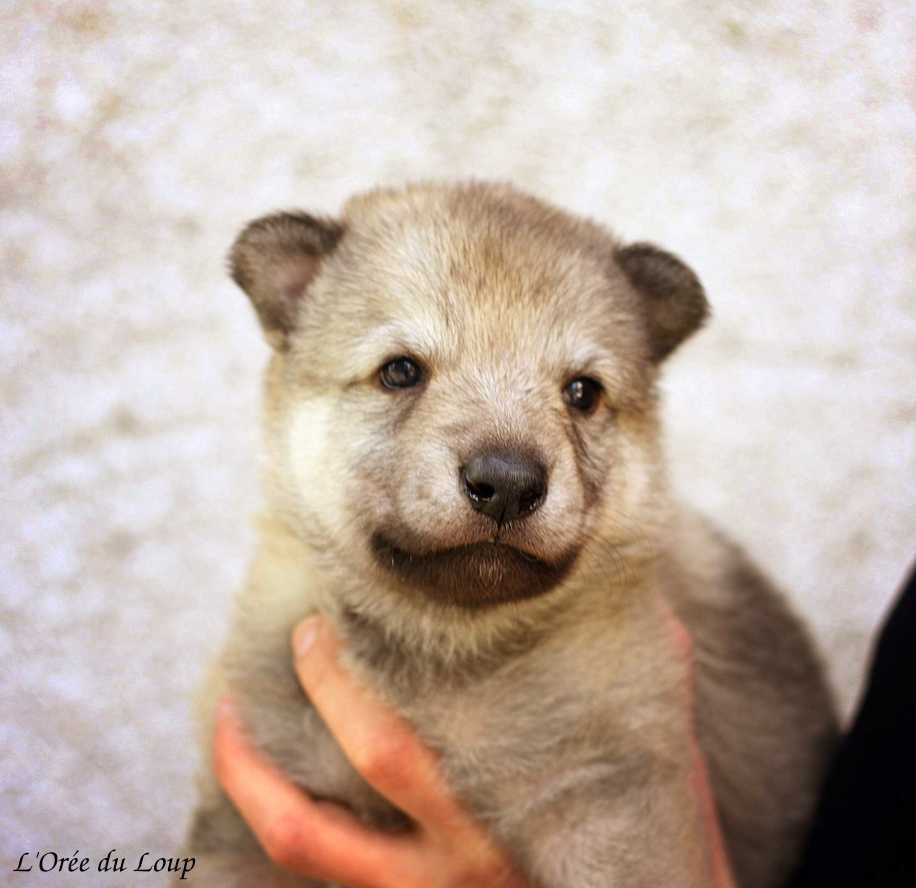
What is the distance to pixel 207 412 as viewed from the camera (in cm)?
236

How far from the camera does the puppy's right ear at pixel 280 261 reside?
1785 millimetres

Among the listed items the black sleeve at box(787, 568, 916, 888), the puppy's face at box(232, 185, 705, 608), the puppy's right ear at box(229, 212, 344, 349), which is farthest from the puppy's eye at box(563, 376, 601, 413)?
the black sleeve at box(787, 568, 916, 888)

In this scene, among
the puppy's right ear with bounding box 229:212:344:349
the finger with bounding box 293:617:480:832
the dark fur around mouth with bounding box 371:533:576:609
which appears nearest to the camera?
the dark fur around mouth with bounding box 371:533:576:609

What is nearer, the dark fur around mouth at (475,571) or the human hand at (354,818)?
the dark fur around mouth at (475,571)

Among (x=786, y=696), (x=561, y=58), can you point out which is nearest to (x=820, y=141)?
(x=561, y=58)

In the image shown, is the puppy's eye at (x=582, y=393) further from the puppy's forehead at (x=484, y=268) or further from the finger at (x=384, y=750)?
the finger at (x=384, y=750)

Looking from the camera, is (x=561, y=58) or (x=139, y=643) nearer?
(x=561, y=58)

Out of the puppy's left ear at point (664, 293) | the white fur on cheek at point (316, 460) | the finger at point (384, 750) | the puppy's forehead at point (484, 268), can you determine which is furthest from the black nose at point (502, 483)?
the puppy's left ear at point (664, 293)

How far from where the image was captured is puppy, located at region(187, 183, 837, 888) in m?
1.51

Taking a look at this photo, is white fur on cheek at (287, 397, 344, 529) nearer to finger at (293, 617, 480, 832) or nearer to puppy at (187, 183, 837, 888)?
puppy at (187, 183, 837, 888)

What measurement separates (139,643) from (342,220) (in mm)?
1264

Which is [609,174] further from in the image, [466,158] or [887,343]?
[887,343]

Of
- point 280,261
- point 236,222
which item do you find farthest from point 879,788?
point 236,222

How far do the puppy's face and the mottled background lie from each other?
1.05 ft
